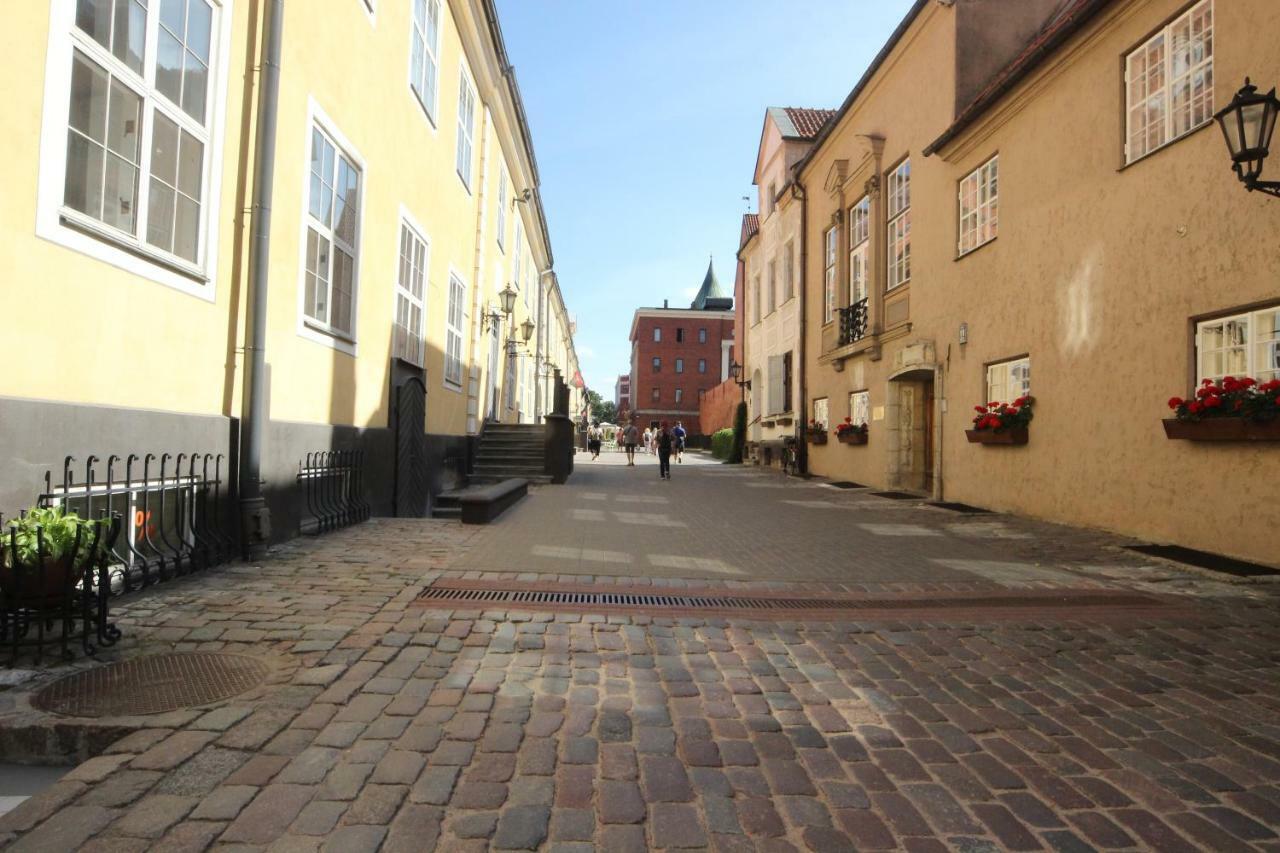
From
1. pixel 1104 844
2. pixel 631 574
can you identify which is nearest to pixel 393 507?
pixel 631 574

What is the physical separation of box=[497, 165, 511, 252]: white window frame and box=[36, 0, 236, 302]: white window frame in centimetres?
1320

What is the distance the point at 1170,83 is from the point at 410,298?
383 inches

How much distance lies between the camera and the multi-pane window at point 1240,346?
6930mm

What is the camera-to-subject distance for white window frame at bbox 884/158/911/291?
15.5 metres

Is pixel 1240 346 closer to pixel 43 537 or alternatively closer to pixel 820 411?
pixel 43 537

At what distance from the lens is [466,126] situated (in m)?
15.1

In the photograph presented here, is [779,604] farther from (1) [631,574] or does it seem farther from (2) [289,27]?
(2) [289,27]

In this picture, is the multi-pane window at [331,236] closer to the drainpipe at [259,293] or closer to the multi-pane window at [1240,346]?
the drainpipe at [259,293]

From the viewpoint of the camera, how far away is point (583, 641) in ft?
14.4

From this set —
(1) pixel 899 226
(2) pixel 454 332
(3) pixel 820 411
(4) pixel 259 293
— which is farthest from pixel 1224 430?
(3) pixel 820 411

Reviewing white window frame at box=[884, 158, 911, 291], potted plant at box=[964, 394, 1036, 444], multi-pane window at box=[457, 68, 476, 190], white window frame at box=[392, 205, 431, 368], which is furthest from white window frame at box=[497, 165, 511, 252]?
potted plant at box=[964, 394, 1036, 444]

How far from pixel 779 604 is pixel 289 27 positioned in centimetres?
635

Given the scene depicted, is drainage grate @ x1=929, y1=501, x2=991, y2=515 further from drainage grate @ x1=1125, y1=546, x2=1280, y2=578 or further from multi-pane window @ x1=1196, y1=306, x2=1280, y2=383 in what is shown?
multi-pane window @ x1=1196, y1=306, x2=1280, y2=383

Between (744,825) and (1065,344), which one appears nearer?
(744,825)
